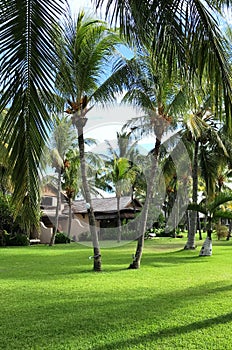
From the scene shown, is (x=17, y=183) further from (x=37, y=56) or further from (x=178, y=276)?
(x=178, y=276)

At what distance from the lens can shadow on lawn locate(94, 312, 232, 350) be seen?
479 cm

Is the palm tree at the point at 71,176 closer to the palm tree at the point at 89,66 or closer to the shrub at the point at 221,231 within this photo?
the shrub at the point at 221,231

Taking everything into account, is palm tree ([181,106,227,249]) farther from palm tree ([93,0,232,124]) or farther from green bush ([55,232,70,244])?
palm tree ([93,0,232,124])

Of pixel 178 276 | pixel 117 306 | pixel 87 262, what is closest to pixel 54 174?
pixel 87 262

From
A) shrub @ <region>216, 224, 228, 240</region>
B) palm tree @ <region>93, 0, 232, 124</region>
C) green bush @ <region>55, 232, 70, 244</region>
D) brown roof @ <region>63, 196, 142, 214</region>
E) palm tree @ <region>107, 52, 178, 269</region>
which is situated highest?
palm tree @ <region>107, 52, 178, 269</region>

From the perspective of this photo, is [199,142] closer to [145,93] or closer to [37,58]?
[145,93]

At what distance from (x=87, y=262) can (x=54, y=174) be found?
45.2 feet

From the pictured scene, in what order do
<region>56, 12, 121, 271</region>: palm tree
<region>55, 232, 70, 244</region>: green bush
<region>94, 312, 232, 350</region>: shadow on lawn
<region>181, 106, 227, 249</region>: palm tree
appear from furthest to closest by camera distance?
1. <region>55, 232, 70, 244</region>: green bush
2. <region>181, 106, 227, 249</region>: palm tree
3. <region>56, 12, 121, 271</region>: palm tree
4. <region>94, 312, 232, 350</region>: shadow on lawn

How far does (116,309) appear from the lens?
660 centimetres

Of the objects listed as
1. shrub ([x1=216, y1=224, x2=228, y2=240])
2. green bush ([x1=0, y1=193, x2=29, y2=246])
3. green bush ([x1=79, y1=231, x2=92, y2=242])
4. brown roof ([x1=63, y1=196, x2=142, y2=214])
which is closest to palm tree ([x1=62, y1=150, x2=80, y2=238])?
green bush ([x1=79, y1=231, x2=92, y2=242])

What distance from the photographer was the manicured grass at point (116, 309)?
4980 millimetres

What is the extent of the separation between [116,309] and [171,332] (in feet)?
4.84

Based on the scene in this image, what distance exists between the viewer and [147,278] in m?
10.1

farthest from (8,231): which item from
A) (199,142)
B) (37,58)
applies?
(37,58)
